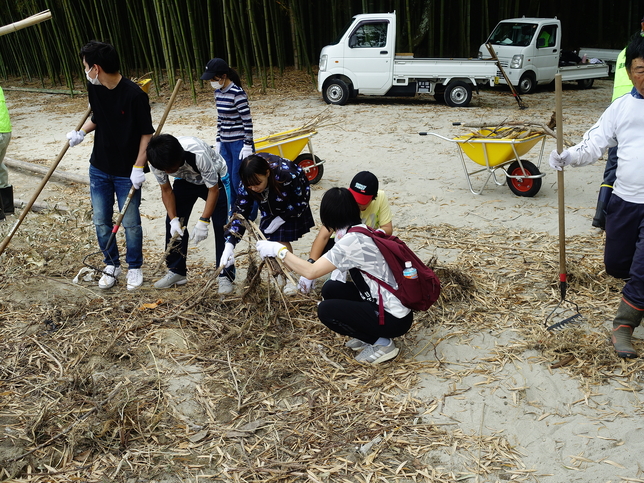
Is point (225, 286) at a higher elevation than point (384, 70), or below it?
below

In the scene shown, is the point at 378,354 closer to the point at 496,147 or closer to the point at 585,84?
the point at 496,147

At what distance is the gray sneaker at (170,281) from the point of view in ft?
13.6

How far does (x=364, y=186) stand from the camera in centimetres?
349

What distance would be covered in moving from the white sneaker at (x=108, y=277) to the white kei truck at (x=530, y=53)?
9.05 meters

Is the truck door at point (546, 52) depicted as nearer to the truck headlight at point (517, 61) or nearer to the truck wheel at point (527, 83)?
the truck wheel at point (527, 83)

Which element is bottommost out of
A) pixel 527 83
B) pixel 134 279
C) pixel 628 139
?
pixel 527 83

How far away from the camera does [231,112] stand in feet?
17.5

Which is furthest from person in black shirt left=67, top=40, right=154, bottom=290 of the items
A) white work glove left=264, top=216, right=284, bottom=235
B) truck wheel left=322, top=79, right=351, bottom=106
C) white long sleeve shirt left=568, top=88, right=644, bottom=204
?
truck wheel left=322, top=79, right=351, bottom=106

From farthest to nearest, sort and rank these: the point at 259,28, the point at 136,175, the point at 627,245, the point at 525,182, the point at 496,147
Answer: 1. the point at 259,28
2. the point at 525,182
3. the point at 496,147
4. the point at 136,175
5. the point at 627,245

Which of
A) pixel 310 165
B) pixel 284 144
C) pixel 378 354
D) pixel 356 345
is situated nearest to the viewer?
pixel 378 354

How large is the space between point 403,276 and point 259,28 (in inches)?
471

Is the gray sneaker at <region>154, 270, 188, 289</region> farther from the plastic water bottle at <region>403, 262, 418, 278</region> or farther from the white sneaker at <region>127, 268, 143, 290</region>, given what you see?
the plastic water bottle at <region>403, 262, 418, 278</region>

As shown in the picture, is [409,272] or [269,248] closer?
[409,272]

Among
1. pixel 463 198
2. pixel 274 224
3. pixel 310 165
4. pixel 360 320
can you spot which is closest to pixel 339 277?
pixel 360 320
